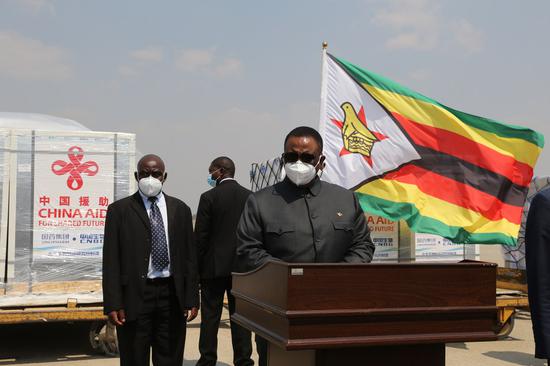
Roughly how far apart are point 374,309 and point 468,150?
603 cm

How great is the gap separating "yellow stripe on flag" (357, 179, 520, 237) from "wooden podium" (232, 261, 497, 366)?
509 cm

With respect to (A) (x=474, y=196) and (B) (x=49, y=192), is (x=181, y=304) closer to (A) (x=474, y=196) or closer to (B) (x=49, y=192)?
(B) (x=49, y=192)

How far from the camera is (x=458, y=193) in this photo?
7477 mm

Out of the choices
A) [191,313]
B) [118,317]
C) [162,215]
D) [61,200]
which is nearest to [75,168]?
[61,200]

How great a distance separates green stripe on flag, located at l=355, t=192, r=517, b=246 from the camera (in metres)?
7.19

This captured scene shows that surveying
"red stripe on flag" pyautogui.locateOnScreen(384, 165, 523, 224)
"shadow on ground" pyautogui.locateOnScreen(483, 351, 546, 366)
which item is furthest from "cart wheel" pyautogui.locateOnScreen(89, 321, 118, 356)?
"shadow on ground" pyautogui.locateOnScreen(483, 351, 546, 366)

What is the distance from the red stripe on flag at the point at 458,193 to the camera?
741 centimetres

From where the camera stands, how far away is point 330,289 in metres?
1.98

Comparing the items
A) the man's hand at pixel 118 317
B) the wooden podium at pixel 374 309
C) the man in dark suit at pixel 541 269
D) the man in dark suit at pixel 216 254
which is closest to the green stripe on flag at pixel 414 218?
the man in dark suit at pixel 216 254

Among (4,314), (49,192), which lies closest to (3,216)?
(49,192)

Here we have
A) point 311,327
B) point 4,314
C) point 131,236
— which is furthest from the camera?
point 4,314

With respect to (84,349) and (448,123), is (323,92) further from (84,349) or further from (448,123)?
(84,349)

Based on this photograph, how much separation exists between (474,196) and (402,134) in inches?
45.8

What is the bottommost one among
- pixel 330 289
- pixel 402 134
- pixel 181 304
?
pixel 181 304
